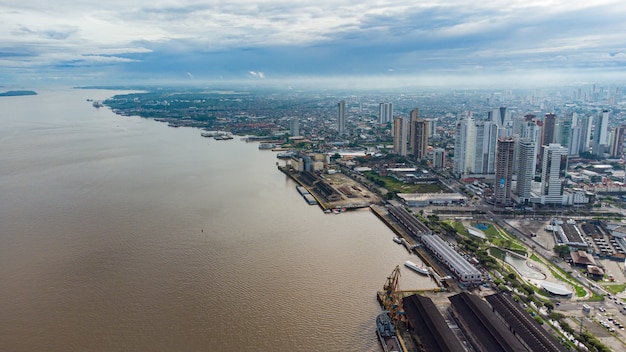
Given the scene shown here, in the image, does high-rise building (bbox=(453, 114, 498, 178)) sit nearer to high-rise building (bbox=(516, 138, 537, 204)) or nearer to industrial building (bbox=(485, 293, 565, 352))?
high-rise building (bbox=(516, 138, 537, 204))

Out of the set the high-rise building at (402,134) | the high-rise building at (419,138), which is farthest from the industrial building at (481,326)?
the high-rise building at (402,134)

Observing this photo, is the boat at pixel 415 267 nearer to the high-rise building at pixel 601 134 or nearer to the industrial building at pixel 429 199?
the industrial building at pixel 429 199

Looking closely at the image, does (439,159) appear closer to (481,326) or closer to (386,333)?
(481,326)

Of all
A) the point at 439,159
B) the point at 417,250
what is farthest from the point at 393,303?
the point at 439,159

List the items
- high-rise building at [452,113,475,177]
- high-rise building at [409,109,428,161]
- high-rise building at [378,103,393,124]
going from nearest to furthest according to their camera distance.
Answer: high-rise building at [452,113,475,177] < high-rise building at [409,109,428,161] < high-rise building at [378,103,393,124]

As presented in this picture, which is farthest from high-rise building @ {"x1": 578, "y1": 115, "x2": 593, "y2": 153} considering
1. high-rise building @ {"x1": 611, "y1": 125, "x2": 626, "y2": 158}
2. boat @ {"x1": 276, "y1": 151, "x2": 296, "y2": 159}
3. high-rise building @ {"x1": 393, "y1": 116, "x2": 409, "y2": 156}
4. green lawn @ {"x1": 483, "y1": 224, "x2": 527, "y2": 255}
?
boat @ {"x1": 276, "y1": 151, "x2": 296, "y2": 159}

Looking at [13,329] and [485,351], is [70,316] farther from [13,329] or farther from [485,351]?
[485,351]
